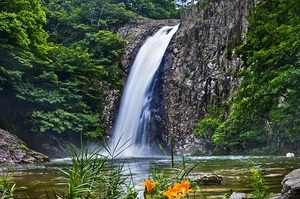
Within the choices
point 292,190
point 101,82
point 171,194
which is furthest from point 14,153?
point 101,82

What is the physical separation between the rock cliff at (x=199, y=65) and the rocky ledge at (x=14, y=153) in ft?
33.0

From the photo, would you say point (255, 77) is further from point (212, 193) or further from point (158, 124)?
point (158, 124)

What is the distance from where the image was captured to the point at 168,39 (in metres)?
27.1

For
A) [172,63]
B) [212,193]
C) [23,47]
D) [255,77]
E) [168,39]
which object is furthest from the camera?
[168,39]

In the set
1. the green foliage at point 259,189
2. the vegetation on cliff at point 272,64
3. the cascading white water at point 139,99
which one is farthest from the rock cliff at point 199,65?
the green foliage at point 259,189

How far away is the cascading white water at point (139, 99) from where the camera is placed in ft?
74.1

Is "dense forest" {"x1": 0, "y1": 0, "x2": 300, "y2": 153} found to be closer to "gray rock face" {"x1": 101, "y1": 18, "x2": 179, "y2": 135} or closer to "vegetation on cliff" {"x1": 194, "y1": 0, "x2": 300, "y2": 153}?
"vegetation on cliff" {"x1": 194, "y1": 0, "x2": 300, "y2": 153}

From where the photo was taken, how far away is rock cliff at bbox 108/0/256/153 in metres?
22.1

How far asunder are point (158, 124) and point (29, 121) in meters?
7.64

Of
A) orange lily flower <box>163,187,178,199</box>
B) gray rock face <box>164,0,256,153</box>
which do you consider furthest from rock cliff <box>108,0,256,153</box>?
orange lily flower <box>163,187,178,199</box>

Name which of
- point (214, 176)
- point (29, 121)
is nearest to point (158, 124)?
point (29, 121)

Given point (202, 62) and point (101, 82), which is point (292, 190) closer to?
point (202, 62)

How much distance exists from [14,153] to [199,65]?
13.8 meters

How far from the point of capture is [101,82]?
2666 cm
